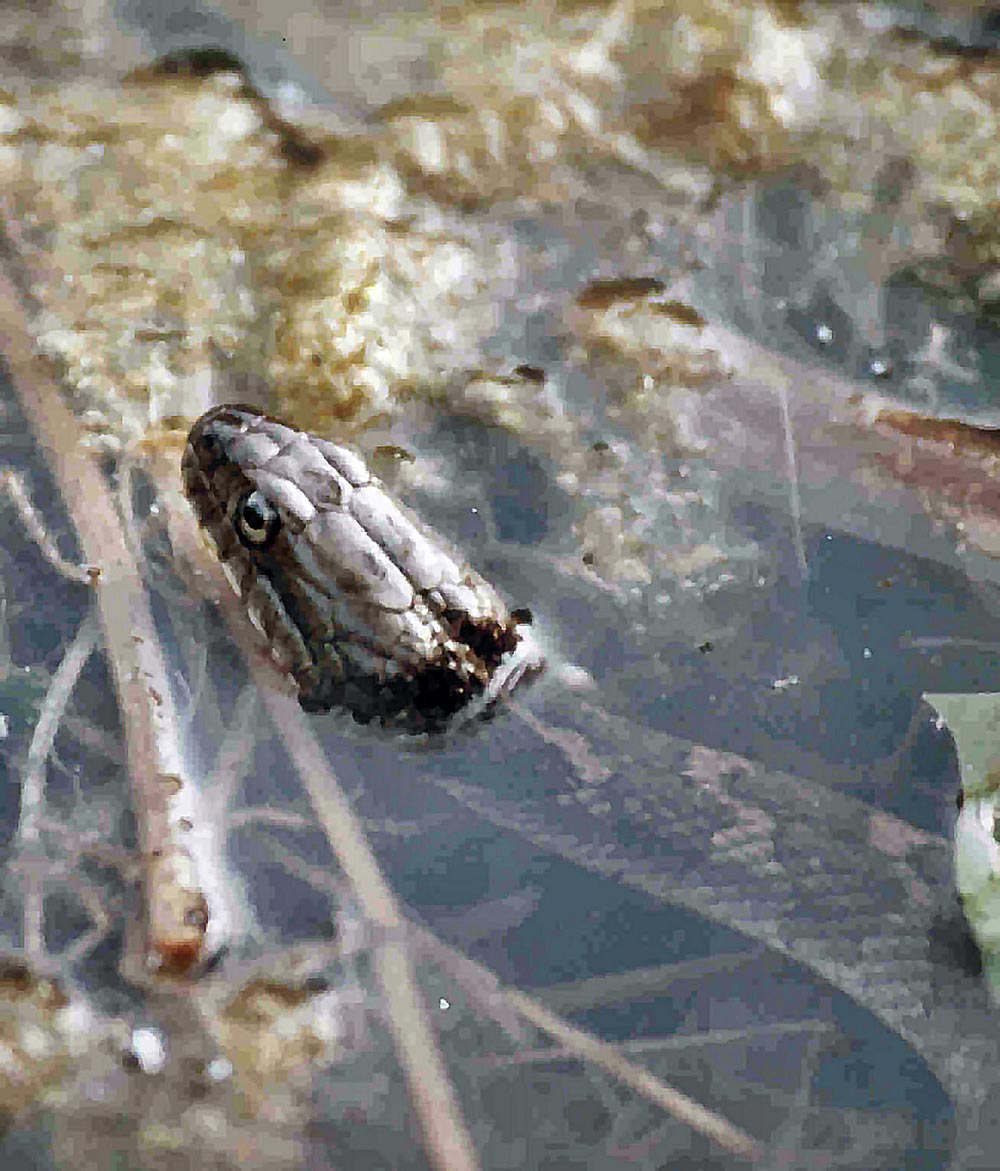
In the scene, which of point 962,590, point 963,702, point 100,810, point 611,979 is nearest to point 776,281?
point 962,590

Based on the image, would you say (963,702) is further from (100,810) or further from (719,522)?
(100,810)

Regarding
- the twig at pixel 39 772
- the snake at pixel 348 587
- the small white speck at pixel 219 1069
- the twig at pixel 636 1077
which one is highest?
the snake at pixel 348 587

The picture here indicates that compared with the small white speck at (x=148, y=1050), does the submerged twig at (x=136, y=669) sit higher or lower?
higher

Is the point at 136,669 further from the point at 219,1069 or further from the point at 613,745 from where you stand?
the point at 613,745

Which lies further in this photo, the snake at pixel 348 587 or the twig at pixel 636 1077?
the snake at pixel 348 587

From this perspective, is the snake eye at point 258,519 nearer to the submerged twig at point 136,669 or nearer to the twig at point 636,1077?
the submerged twig at point 136,669

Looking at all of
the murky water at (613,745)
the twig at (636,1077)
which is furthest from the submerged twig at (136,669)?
the twig at (636,1077)
